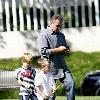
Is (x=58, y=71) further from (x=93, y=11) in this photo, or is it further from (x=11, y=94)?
(x=93, y=11)

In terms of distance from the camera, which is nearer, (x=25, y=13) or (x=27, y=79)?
(x=27, y=79)

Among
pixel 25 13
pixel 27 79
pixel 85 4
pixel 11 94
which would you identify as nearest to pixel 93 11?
pixel 85 4

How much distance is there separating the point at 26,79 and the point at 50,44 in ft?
2.75

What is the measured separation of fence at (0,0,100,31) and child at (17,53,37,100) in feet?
28.6

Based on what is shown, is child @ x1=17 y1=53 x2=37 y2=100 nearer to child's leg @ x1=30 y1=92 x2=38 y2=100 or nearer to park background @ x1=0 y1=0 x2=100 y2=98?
child's leg @ x1=30 y1=92 x2=38 y2=100

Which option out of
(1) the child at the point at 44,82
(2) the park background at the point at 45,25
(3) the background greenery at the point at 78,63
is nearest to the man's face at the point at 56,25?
(1) the child at the point at 44,82

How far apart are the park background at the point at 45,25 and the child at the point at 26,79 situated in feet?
26.0

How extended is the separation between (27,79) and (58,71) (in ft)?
2.14

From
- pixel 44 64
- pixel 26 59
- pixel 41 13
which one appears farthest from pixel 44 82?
pixel 41 13

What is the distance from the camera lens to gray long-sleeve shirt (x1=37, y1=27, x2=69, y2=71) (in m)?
10.0

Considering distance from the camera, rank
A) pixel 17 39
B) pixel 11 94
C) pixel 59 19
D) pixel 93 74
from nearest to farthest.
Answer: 1. pixel 59 19
2. pixel 93 74
3. pixel 11 94
4. pixel 17 39

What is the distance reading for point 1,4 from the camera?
19422 millimetres

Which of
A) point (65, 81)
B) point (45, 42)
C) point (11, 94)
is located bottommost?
point (11, 94)

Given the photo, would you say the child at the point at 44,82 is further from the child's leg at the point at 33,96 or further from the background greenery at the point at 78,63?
the background greenery at the point at 78,63
